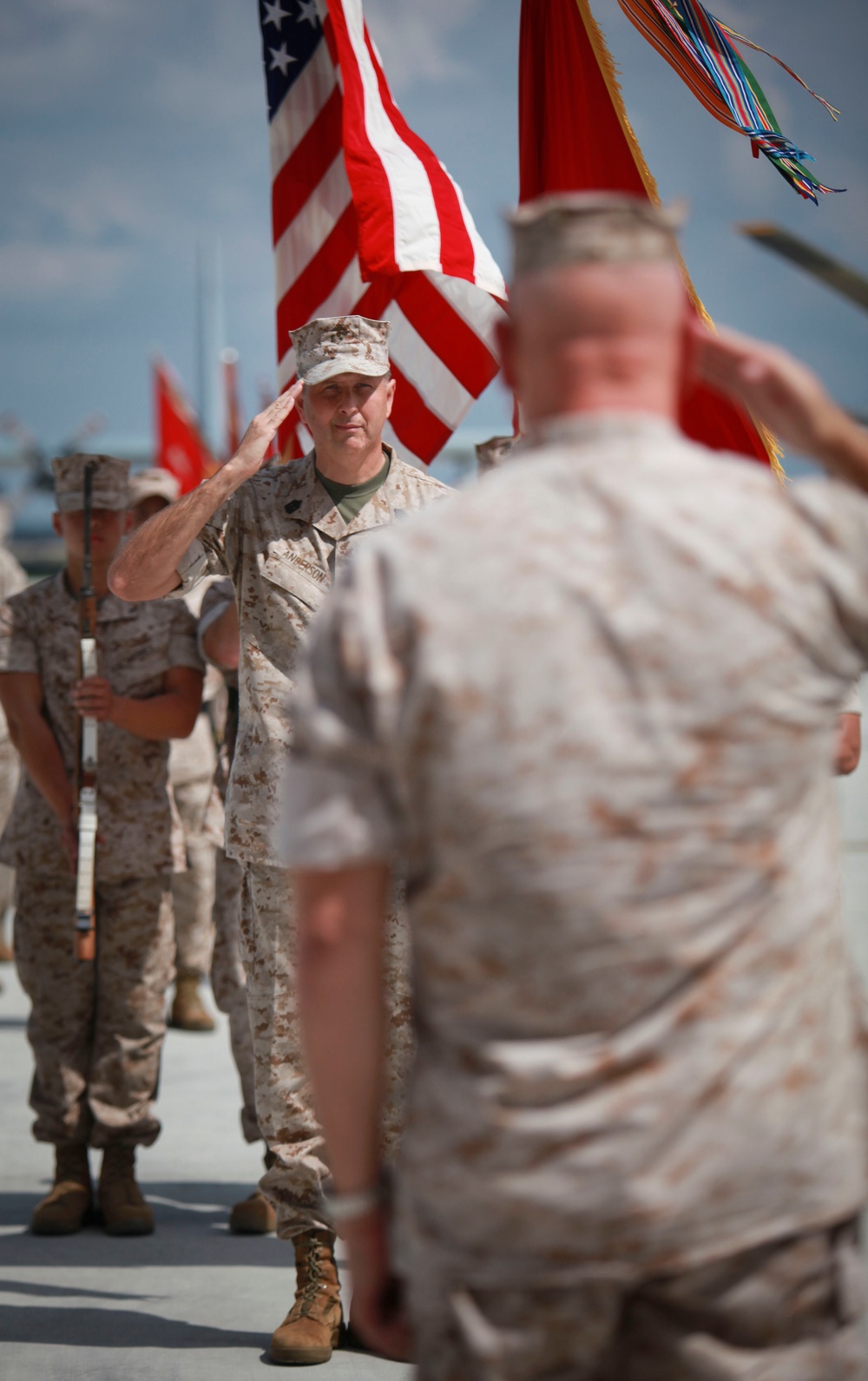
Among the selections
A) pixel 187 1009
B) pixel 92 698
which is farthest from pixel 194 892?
pixel 92 698

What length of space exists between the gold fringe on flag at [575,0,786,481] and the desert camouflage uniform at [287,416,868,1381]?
2.46 metres

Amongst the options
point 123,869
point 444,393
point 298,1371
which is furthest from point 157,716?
point 298,1371

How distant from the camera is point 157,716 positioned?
4.27 metres

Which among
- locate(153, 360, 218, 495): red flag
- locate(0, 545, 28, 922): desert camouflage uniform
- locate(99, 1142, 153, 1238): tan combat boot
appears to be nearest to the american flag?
locate(99, 1142, 153, 1238): tan combat boot

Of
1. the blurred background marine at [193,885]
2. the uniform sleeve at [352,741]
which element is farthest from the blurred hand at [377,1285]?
the blurred background marine at [193,885]

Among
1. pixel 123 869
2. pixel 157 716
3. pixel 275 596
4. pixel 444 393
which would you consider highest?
pixel 444 393

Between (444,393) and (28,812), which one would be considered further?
(444,393)

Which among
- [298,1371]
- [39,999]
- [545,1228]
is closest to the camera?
[545,1228]

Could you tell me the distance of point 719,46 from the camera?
13.3ft

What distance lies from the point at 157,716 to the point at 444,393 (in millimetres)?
1456

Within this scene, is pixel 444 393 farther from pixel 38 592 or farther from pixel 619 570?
pixel 619 570

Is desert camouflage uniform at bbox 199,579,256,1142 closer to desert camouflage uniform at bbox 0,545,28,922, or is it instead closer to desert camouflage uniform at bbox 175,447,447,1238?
desert camouflage uniform at bbox 175,447,447,1238

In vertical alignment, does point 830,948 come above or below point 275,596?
below

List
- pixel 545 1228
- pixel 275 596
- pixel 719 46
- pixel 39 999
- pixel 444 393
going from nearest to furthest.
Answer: pixel 545 1228
pixel 275 596
pixel 719 46
pixel 39 999
pixel 444 393
